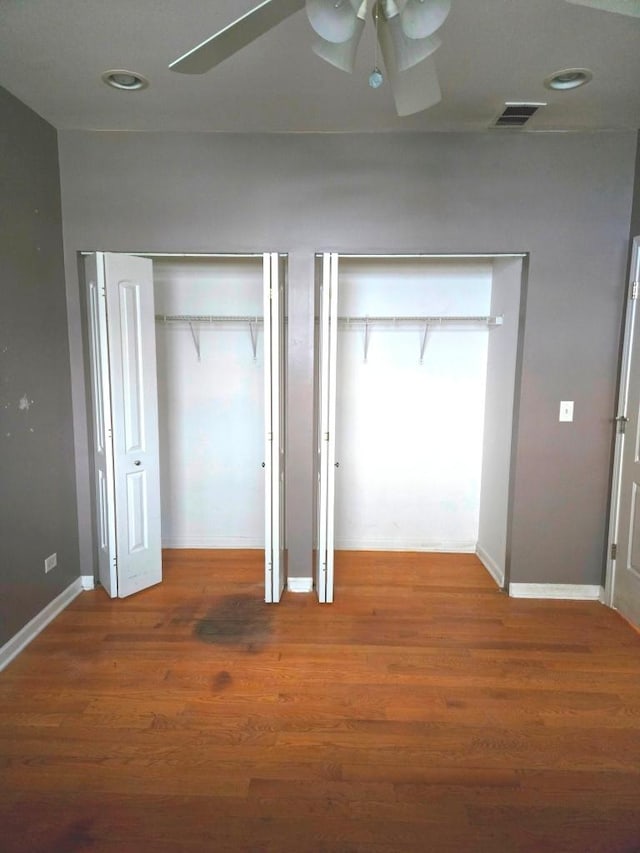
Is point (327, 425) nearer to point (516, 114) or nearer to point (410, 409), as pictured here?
point (410, 409)

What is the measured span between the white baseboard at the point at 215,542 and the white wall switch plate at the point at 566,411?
238 cm

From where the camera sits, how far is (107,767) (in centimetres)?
181

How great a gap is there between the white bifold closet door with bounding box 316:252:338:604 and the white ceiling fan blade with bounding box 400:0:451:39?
142 centimetres

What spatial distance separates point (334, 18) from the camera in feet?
4.56

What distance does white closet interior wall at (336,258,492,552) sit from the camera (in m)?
3.57

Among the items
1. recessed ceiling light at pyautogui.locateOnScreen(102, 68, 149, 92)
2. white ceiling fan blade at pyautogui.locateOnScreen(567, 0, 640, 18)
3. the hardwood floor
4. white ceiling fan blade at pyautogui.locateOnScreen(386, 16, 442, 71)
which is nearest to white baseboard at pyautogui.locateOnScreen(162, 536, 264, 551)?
the hardwood floor

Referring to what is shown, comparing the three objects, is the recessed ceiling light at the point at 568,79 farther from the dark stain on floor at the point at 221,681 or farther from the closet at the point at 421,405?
the dark stain on floor at the point at 221,681

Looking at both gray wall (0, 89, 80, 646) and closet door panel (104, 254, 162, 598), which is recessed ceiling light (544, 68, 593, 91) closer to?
closet door panel (104, 254, 162, 598)

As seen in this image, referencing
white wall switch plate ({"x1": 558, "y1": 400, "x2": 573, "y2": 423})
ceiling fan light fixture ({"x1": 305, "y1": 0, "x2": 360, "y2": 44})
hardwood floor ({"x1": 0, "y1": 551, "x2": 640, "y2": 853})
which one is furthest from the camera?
white wall switch plate ({"x1": 558, "y1": 400, "x2": 573, "y2": 423})

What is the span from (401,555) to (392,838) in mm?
2274

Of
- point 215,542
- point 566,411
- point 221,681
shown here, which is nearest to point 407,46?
point 566,411

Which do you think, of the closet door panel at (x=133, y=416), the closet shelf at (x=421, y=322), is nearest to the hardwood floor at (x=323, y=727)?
the closet door panel at (x=133, y=416)

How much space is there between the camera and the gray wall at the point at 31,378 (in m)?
2.44

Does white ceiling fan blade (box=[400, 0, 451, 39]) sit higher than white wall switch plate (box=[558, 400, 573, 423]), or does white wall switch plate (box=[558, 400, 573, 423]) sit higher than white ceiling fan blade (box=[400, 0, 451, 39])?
white ceiling fan blade (box=[400, 0, 451, 39])
